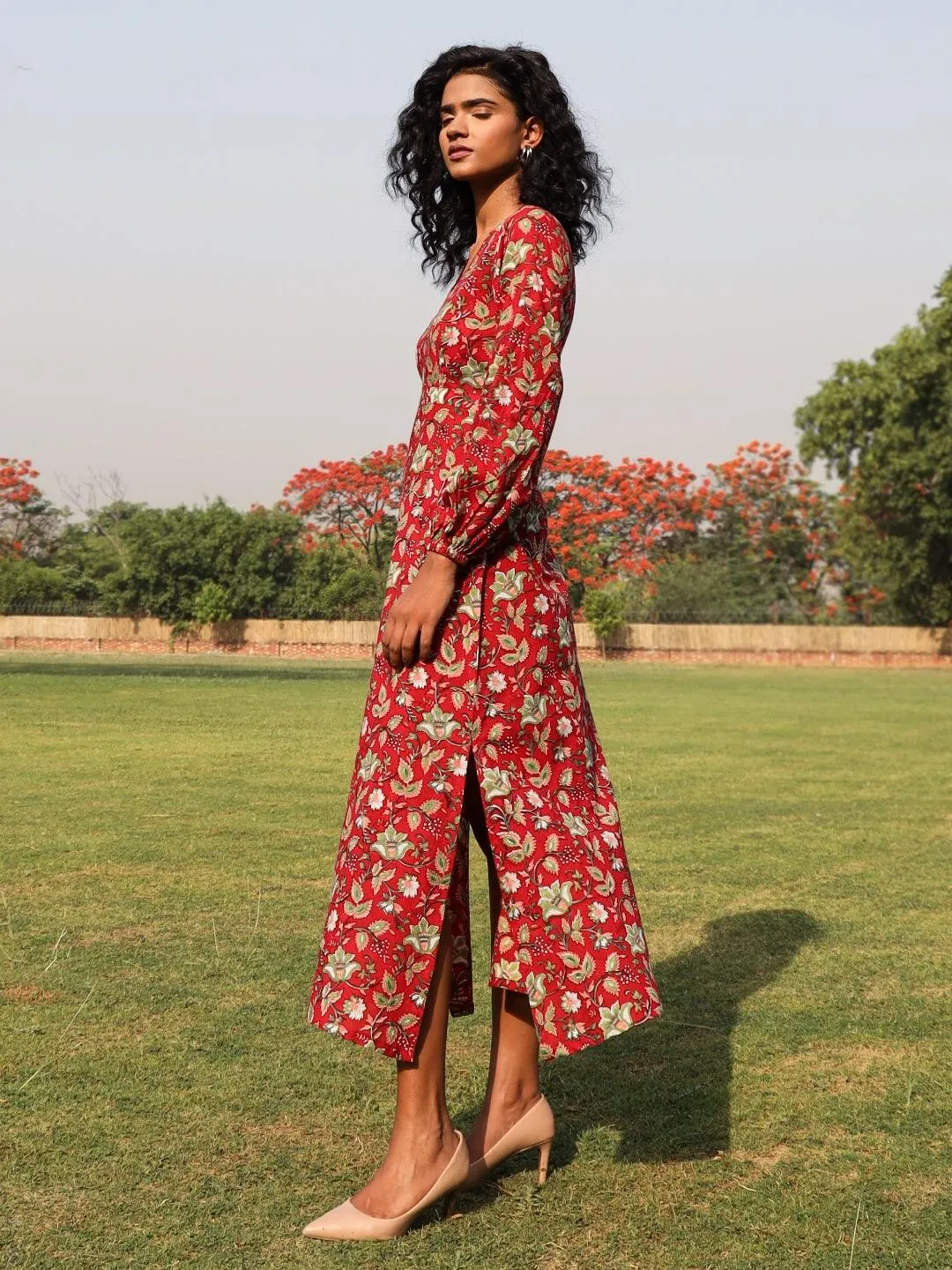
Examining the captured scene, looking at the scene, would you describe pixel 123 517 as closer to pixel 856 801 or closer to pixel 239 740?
pixel 239 740

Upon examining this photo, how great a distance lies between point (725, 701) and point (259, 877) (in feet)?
49.7

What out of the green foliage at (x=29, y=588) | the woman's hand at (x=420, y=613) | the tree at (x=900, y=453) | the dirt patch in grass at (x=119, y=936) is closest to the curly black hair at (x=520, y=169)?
the woman's hand at (x=420, y=613)

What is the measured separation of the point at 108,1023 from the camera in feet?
11.7

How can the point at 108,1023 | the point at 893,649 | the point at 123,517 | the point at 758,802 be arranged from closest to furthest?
the point at 108,1023, the point at 758,802, the point at 893,649, the point at 123,517

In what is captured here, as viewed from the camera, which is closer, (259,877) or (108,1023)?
(108,1023)

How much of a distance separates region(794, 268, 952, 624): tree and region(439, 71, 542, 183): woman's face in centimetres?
3640

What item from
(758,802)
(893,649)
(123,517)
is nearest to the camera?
(758,802)

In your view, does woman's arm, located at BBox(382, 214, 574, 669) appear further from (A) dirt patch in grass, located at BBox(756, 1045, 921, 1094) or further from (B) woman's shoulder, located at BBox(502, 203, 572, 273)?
(A) dirt patch in grass, located at BBox(756, 1045, 921, 1094)

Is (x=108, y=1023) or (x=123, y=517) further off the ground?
(x=123, y=517)

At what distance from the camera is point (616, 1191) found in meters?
2.61

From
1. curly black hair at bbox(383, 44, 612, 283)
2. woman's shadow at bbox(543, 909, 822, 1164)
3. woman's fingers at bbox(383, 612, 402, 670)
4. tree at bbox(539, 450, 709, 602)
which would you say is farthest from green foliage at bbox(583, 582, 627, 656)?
woman's fingers at bbox(383, 612, 402, 670)

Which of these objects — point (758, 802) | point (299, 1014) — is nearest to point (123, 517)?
point (758, 802)

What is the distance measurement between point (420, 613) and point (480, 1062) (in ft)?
4.80

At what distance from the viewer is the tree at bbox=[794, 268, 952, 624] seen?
124 ft
